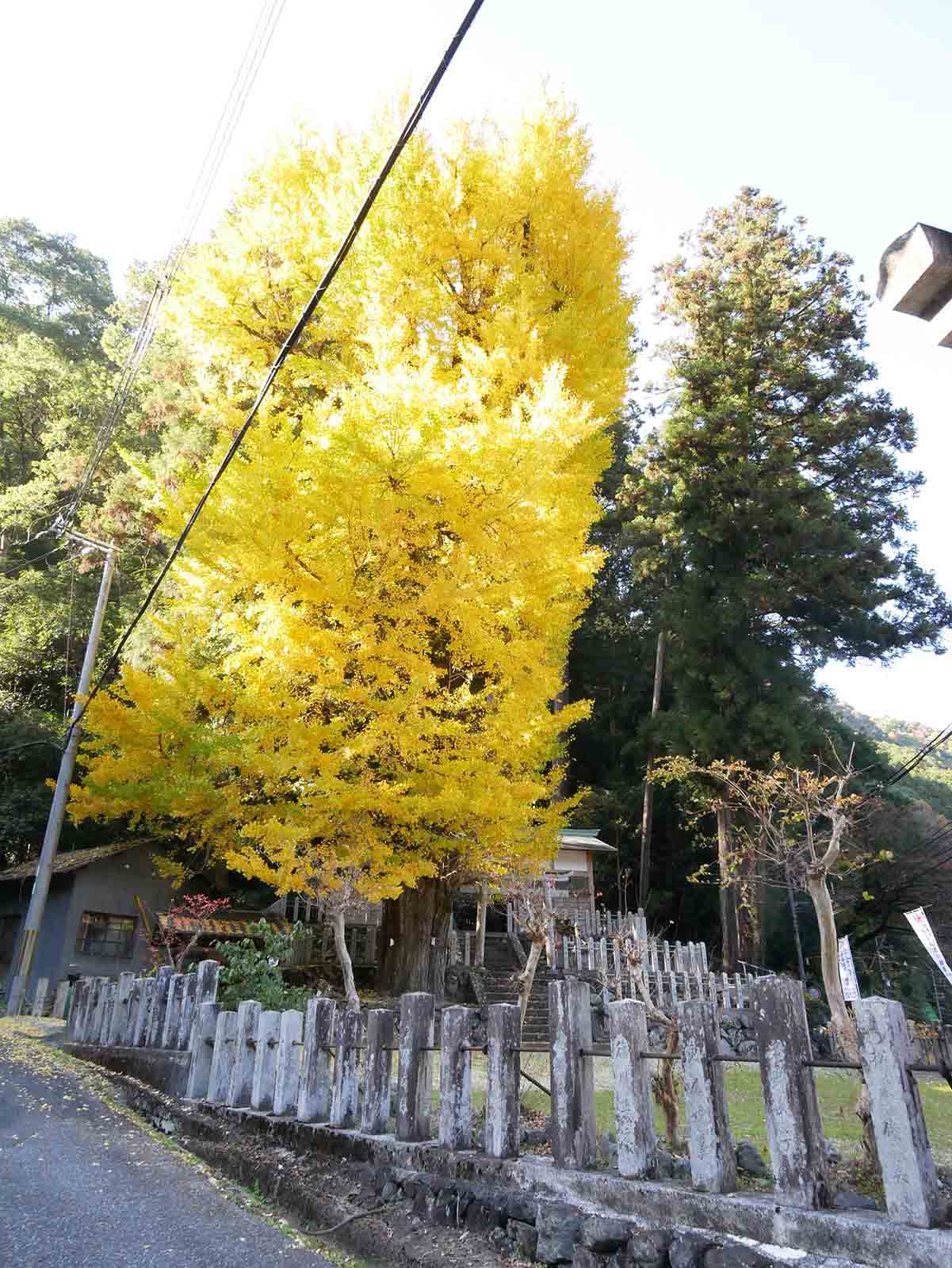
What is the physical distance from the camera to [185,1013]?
7188mm

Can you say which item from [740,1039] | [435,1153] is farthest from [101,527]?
[435,1153]

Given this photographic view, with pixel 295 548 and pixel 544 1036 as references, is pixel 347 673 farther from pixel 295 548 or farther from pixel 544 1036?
pixel 544 1036

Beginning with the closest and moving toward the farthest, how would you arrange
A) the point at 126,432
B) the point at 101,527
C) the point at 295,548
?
the point at 295,548 → the point at 101,527 → the point at 126,432

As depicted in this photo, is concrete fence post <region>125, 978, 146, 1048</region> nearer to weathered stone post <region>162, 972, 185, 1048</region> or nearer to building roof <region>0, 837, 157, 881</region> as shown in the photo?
weathered stone post <region>162, 972, 185, 1048</region>

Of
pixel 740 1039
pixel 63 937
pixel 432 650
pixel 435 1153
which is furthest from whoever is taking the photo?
pixel 63 937

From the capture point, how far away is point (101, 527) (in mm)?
19547

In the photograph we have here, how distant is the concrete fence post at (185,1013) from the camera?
7027 mm

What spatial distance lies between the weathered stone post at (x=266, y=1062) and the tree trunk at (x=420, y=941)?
4.70 m

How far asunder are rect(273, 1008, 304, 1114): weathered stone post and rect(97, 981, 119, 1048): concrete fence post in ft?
15.7

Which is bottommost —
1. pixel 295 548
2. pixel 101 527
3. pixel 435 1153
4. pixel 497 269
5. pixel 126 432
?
pixel 435 1153

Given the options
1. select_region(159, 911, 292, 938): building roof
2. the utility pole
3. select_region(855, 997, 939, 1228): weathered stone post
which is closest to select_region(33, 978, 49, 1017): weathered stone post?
the utility pole

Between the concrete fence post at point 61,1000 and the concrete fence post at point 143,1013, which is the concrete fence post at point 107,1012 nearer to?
the concrete fence post at point 143,1013

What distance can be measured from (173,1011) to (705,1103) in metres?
6.08

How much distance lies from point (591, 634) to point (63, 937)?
15.9 meters
